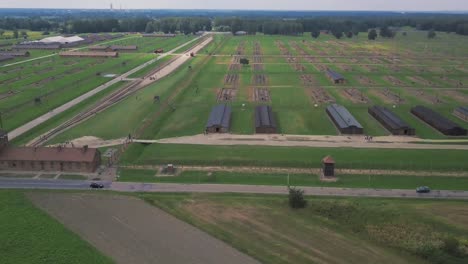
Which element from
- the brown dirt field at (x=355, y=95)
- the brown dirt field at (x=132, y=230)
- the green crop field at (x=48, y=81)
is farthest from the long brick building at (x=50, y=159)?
the brown dirt field at (x=355, y=95)

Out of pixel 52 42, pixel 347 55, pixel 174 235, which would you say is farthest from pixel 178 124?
pixel 52 42

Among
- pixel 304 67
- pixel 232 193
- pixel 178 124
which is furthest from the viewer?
pixel 304 67

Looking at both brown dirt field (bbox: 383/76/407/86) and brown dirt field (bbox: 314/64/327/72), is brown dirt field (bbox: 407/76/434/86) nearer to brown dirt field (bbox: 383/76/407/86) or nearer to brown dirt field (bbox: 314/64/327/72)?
brown dirt field (bbox: 383/76/407/86)

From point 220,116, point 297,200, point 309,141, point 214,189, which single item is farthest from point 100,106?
point 297,200

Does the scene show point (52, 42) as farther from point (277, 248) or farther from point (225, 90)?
point (277, 248)

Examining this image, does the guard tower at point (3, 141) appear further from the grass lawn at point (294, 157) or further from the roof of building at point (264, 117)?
the roof of building at point (264, 117)

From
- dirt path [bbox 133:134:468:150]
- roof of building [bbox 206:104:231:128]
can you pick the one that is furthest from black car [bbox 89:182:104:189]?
roof of building [bbox 206:104:231:128]
